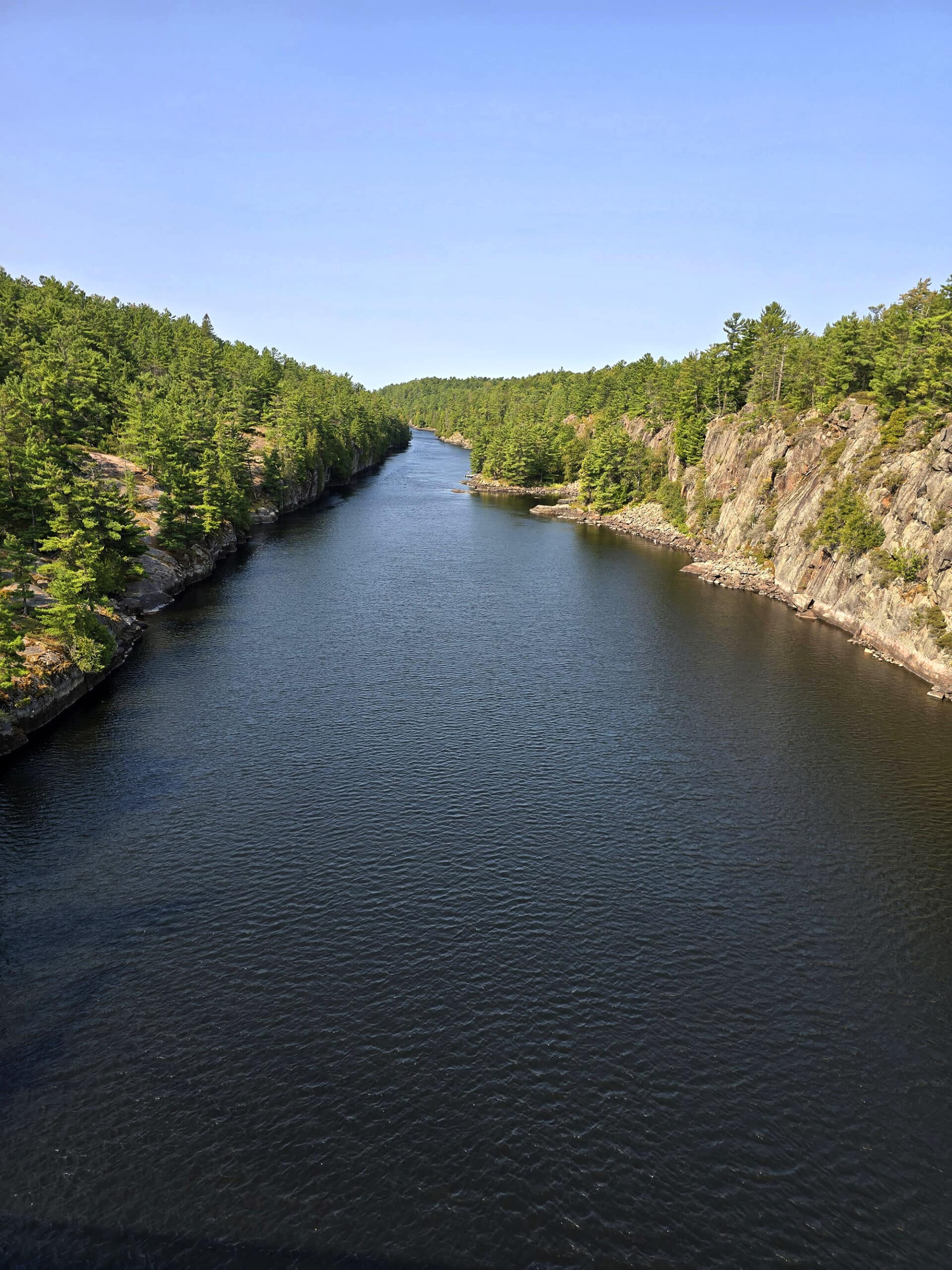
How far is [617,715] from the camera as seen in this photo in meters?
75.6

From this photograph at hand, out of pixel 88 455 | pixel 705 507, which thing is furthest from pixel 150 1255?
pixel 705 507

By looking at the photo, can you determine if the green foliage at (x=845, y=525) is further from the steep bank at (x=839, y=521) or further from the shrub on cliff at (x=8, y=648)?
the shrub on cliff at (x=8, y=648)

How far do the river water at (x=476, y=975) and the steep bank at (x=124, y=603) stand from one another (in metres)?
3.23

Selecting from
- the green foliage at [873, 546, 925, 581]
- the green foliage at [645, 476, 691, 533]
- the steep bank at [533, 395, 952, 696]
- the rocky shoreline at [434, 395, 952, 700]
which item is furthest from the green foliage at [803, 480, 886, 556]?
the green foliage at [645, 476, 691, 533]

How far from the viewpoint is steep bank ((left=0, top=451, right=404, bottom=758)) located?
67312mm

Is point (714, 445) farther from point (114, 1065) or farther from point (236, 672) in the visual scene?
point (114, 1065)

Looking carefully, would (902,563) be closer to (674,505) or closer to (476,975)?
(476,975)

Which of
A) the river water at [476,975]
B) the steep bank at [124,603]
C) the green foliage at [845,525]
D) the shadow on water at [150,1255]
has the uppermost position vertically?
the green foliage at [845,525]

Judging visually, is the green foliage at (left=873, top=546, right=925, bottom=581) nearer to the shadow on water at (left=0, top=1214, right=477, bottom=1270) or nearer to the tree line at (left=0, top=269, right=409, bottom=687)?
the shadow on water at (left=0, top=1214, right=477, bottom=1270)

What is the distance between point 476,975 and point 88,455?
95929mm

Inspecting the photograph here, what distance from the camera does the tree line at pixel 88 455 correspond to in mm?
76438

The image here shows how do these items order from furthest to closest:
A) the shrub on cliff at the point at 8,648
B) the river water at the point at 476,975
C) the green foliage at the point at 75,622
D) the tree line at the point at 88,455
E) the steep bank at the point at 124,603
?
the tree line at the point at 88,455 → the green foliage at the point at 75,622 → the steep bank at the point at 124,603 → the shrub on cliff at the point at 8,648 → the river water at the point at 476,975

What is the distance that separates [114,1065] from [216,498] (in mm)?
114217

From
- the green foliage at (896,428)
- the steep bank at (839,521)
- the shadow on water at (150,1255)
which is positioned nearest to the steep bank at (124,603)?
the shadow on water at (150,1255)
